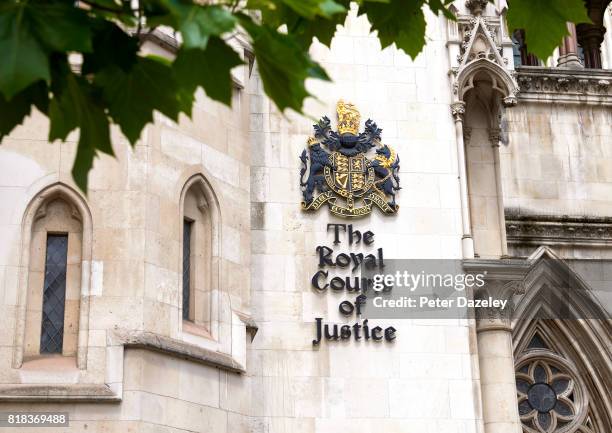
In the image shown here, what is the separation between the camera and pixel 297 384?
14.7 m

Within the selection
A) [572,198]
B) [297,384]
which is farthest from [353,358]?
[572,198]

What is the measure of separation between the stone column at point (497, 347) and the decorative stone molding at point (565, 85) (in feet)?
18.4

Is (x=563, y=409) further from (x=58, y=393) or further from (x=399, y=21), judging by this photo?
(x=399, y=21)

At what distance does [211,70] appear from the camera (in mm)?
4422

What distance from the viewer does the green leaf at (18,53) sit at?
4004mm

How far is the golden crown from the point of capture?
52.4ft

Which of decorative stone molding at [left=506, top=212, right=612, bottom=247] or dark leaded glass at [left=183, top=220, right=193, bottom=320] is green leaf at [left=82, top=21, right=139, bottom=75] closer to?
dark leaded glass at [left=183, top=220, right=193, bottom=320]

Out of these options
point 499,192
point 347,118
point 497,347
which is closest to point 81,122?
point 347,118

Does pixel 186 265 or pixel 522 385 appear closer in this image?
pixel 186 265

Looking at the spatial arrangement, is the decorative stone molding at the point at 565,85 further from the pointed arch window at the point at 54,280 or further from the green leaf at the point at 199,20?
the green leaf at the point at 199,20

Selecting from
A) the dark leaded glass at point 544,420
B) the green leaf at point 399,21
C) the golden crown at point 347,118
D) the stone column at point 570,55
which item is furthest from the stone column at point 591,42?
the green leaf at point 399,21

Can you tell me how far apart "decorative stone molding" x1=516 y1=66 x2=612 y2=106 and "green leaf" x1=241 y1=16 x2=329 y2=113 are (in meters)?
17.0

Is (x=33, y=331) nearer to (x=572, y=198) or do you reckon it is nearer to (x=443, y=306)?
(x=443, y=306)

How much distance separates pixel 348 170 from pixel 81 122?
11267 millimetres
